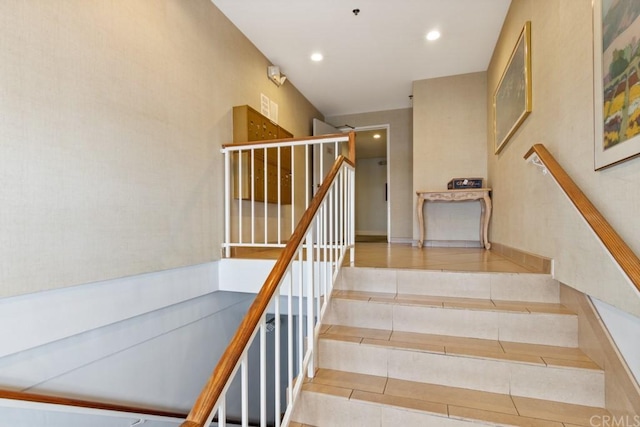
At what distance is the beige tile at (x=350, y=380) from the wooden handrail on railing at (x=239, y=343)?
0.73m

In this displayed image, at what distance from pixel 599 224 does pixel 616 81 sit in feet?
1.87

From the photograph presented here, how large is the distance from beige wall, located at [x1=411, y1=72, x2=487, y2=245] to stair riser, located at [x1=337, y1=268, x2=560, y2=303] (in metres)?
2.42

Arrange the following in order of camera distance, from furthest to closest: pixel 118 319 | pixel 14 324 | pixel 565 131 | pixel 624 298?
pixel 118 319 < pixel 565 131 < pixel 14 324 < pixel 624 298

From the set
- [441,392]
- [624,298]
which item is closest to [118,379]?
[441,392]

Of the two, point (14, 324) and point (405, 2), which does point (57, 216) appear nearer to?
point (14, 324)

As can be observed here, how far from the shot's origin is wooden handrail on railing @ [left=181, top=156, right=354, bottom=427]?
2.78 ft

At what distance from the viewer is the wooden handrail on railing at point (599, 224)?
106cm

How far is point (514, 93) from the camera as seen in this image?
2715 millimetres

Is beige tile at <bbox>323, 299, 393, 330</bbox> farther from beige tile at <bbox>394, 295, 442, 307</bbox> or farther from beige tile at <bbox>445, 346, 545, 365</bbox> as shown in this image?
beige tile at <bbox>445, 346, 545, 365</bbox>

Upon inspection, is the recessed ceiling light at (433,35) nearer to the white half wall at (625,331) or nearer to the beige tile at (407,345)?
the white half wall at (625,331)

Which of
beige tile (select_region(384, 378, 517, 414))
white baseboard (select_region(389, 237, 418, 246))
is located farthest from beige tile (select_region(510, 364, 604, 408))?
white baseboard (select_region(389, 237, 418, 246))

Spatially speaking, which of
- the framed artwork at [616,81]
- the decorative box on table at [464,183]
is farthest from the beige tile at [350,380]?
Answer: the decorative box on table at [464,183]

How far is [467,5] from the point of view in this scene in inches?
114

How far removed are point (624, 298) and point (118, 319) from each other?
2539 millimetres
